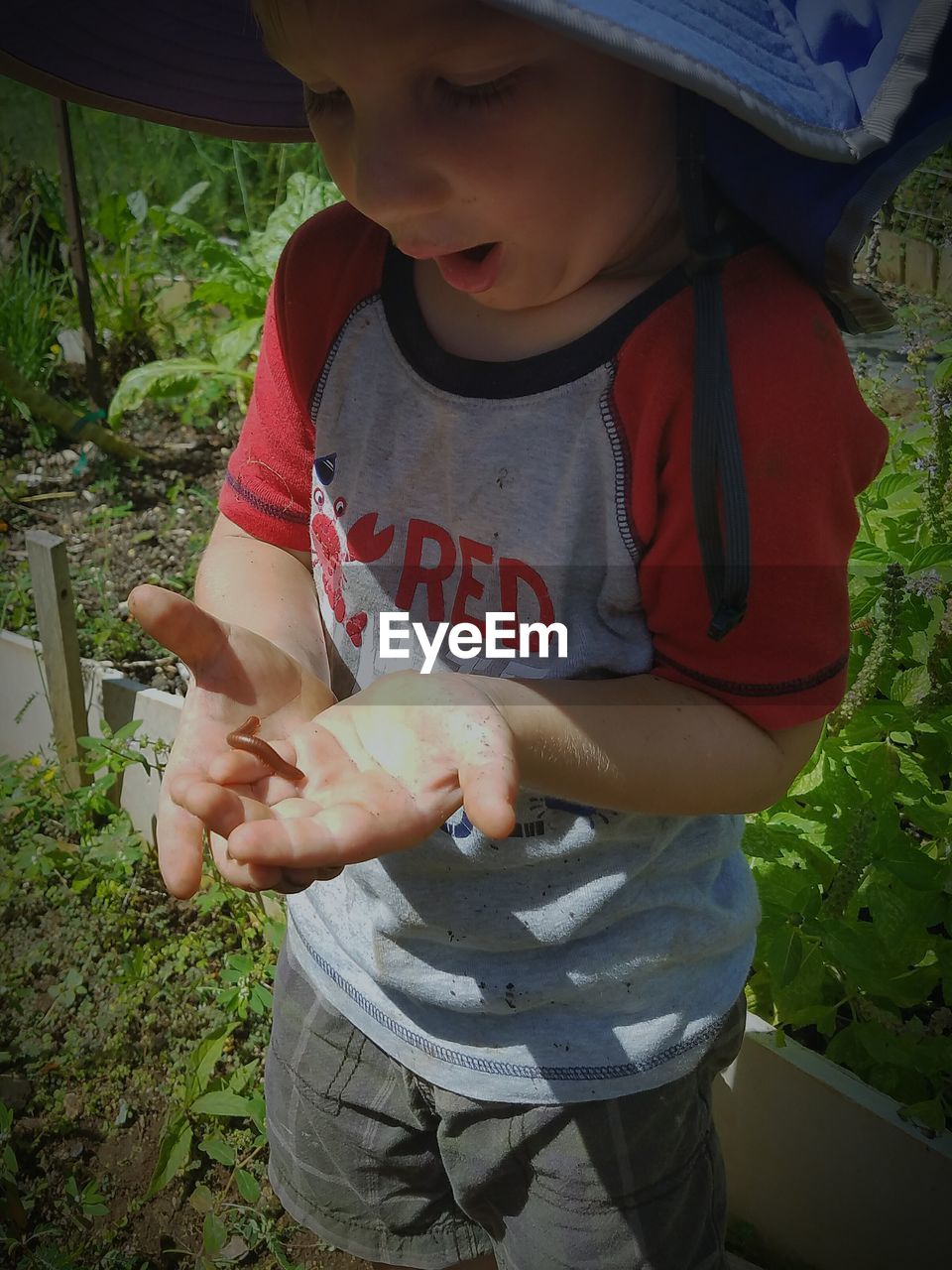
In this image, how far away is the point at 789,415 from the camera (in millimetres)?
1022

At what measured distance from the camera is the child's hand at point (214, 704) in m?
1.02

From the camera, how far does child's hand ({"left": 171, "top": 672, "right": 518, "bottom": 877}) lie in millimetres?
886

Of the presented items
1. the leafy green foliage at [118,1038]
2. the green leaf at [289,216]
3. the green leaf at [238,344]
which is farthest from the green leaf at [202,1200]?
the green leaf at [289,216]

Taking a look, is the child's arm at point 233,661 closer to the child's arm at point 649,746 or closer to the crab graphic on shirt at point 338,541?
the crab graphic on shirt at point 338,541

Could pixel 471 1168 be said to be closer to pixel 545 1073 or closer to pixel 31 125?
pixel 545 1073

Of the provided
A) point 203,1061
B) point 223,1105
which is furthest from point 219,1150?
point 203,1061

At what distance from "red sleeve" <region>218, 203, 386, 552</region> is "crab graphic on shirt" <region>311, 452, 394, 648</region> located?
57mm

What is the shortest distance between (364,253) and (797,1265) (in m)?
2.04

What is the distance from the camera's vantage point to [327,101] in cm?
104

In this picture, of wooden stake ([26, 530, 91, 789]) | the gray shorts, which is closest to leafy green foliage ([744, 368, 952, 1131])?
the gray shorts

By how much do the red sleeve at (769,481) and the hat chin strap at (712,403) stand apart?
0.9 inches

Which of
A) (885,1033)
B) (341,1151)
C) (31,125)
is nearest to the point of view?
(341,1151)

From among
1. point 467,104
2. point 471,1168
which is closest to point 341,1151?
point 471,1168
